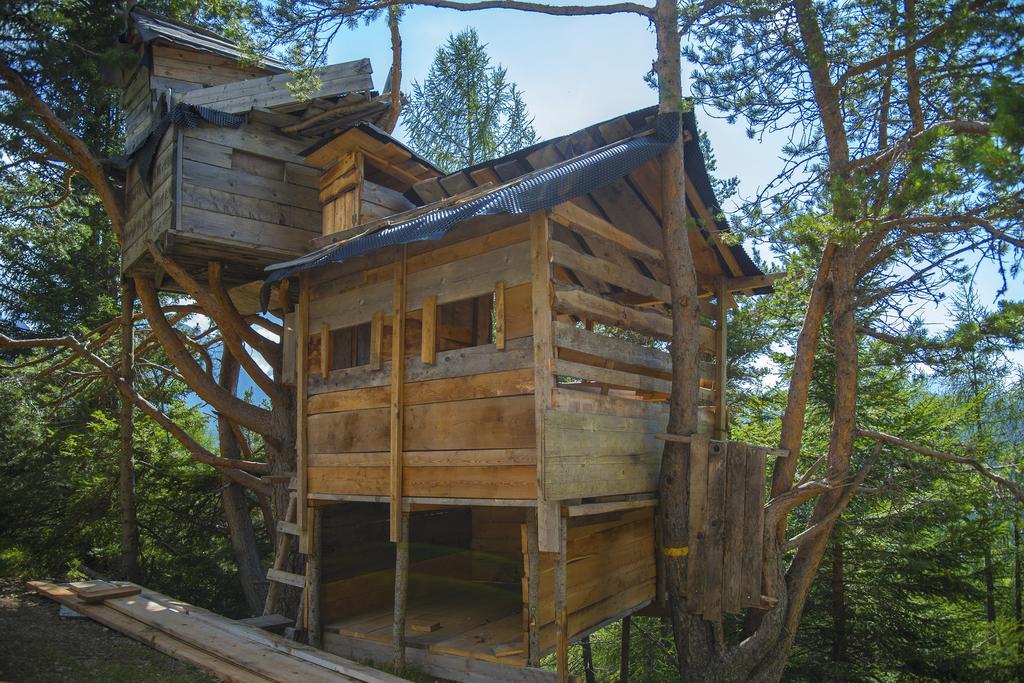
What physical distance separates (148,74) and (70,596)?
8.07 meters

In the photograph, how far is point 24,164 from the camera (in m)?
13.6

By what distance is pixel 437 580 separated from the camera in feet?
35.8

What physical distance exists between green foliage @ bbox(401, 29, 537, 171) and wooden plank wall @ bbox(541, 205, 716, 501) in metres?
15.0

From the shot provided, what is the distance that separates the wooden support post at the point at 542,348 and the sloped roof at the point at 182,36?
724 centimetres

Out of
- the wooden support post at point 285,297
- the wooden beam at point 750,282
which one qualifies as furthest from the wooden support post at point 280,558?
the wooden beam at point 750,282

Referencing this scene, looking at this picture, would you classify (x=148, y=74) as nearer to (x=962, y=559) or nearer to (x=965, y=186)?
(x=965, y=186)

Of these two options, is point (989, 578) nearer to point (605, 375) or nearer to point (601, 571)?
point (601, 571)

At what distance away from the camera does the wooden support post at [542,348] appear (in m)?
6.30

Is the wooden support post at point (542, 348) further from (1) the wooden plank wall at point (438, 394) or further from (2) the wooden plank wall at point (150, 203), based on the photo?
(2) the wooden plank wall at point (150, 203)

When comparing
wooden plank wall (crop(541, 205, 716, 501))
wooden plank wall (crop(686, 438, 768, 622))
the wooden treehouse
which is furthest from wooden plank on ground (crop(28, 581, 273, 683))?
wooden plank wall (crop(686, 438, 768, 622))

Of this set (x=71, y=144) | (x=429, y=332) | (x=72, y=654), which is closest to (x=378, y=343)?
(x=429, y=332)

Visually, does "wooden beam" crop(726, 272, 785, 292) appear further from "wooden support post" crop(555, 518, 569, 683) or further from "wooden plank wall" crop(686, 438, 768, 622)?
"wooden support post" crop(555, 518, 569, 683)

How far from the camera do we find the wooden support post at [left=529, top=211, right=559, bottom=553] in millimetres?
6305

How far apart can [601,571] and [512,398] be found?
2499mm
